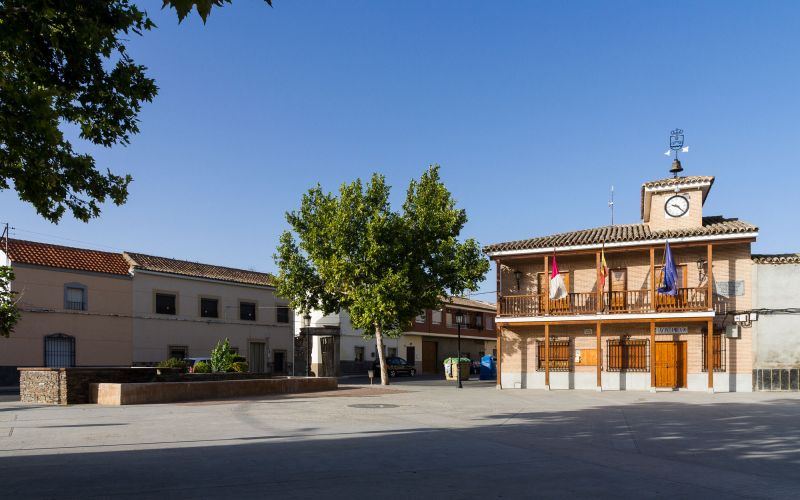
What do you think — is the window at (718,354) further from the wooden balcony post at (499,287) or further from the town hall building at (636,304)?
the wooden balcony post at (499,287)

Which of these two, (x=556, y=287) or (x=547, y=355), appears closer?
(x=556, y=287)

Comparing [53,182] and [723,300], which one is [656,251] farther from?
[53,182]

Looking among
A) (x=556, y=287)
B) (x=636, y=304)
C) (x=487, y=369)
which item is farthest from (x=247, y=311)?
(x=636, y=304)

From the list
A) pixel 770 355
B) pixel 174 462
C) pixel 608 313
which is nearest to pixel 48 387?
pixel 174 462

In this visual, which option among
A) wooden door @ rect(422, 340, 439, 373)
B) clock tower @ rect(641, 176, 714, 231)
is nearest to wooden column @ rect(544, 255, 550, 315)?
clock tower @ rect(641, 176, 714, 231)

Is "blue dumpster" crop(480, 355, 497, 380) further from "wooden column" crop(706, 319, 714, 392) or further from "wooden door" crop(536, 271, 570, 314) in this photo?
"wooden column" crop(706, 319, 714, 392)

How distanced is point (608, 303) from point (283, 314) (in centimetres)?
2586

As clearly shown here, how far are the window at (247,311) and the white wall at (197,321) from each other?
0.28 meters

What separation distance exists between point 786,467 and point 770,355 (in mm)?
18588

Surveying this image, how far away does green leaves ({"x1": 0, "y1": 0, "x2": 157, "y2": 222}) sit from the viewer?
776 centimetres

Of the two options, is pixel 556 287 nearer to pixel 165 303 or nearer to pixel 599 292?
pixel 599 292

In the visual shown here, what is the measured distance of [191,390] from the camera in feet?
69.6

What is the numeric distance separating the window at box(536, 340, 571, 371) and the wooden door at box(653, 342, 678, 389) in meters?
3.63

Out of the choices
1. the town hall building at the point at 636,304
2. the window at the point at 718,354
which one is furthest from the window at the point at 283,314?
the window at the point at 718,354
